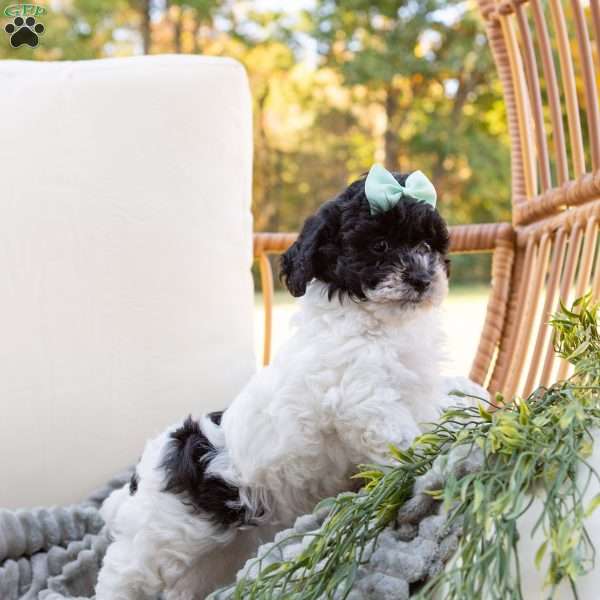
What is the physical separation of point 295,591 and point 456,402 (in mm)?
387

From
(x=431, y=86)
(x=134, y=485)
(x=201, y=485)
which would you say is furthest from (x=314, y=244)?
(x=431, y=86)

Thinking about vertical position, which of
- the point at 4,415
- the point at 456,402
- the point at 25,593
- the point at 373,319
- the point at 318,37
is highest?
the point at 318,37

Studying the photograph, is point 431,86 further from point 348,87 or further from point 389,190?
point 389,190

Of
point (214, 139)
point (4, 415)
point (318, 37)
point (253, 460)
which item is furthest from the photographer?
point (318, 37)

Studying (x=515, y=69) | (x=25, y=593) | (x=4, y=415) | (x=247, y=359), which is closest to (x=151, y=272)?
(x=247, y=359)

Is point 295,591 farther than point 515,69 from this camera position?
No

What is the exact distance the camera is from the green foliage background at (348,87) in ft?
35.1

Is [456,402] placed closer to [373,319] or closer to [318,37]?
[373,319]

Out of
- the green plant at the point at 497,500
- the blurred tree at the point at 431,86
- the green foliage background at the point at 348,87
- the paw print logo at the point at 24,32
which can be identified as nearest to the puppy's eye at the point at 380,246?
the green plant at the point at 497,500

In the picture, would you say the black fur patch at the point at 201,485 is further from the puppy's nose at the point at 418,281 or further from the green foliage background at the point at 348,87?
the green foliage background at the point at 348,87

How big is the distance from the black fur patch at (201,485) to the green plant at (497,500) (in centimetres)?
20

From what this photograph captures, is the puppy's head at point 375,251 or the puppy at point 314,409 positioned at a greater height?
the puppy's head at point 375,251

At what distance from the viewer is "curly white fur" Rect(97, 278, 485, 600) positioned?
3.07 feet

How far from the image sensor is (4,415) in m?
1.37
